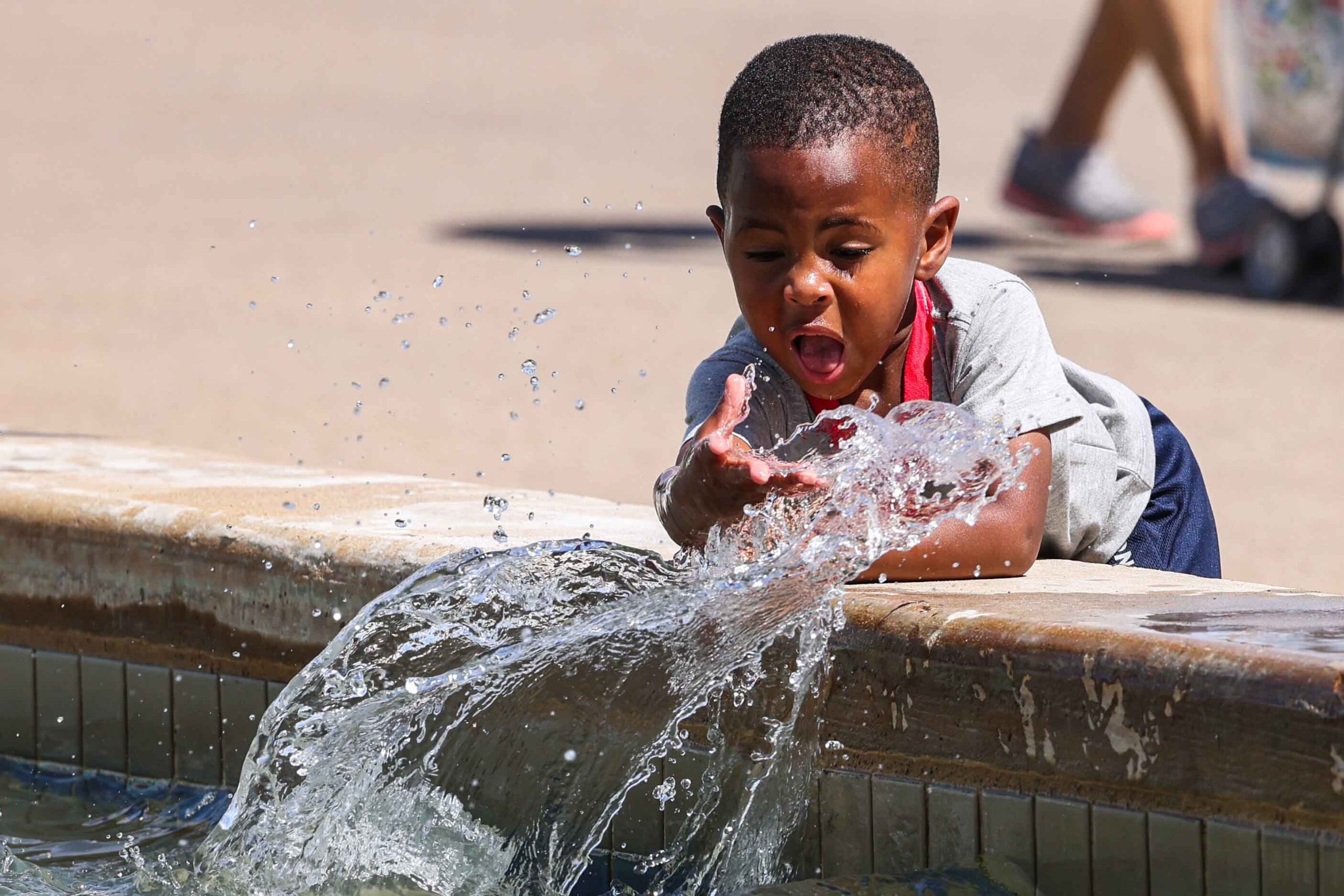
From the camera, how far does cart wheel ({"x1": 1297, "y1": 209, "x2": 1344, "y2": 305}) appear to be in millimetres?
8023

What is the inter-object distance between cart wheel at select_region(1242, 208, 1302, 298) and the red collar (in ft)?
19.1

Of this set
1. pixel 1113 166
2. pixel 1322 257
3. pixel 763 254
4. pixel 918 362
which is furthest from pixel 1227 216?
pixel 763 254

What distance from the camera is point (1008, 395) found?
251cm

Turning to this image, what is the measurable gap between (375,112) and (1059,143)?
5.25 m

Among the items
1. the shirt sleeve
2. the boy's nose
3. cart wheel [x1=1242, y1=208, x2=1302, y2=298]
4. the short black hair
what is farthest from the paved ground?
the boy's nose

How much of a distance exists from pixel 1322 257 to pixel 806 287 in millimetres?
6204

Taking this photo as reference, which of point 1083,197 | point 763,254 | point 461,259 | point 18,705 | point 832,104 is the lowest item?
point 18,705

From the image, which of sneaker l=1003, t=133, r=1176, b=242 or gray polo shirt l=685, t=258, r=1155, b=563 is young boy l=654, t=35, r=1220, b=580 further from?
sneaker l=1003, t=133, r=1176, b=242

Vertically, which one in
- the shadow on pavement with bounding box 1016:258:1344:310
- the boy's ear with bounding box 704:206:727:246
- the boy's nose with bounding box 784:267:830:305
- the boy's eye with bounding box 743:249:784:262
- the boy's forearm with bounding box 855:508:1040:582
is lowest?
the shadow on pavement with bounding box 1016:258:1344:310

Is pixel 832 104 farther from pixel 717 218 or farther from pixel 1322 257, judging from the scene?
pixel 1322 257

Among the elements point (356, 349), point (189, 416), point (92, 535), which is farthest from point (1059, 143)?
point (92, 535)

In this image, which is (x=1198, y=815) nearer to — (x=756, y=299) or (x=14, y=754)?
(x=756, y=299)

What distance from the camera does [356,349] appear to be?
6918mm

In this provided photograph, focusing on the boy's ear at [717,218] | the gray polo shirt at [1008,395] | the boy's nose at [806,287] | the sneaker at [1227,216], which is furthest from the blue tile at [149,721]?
the sneaker at [1227,216]
